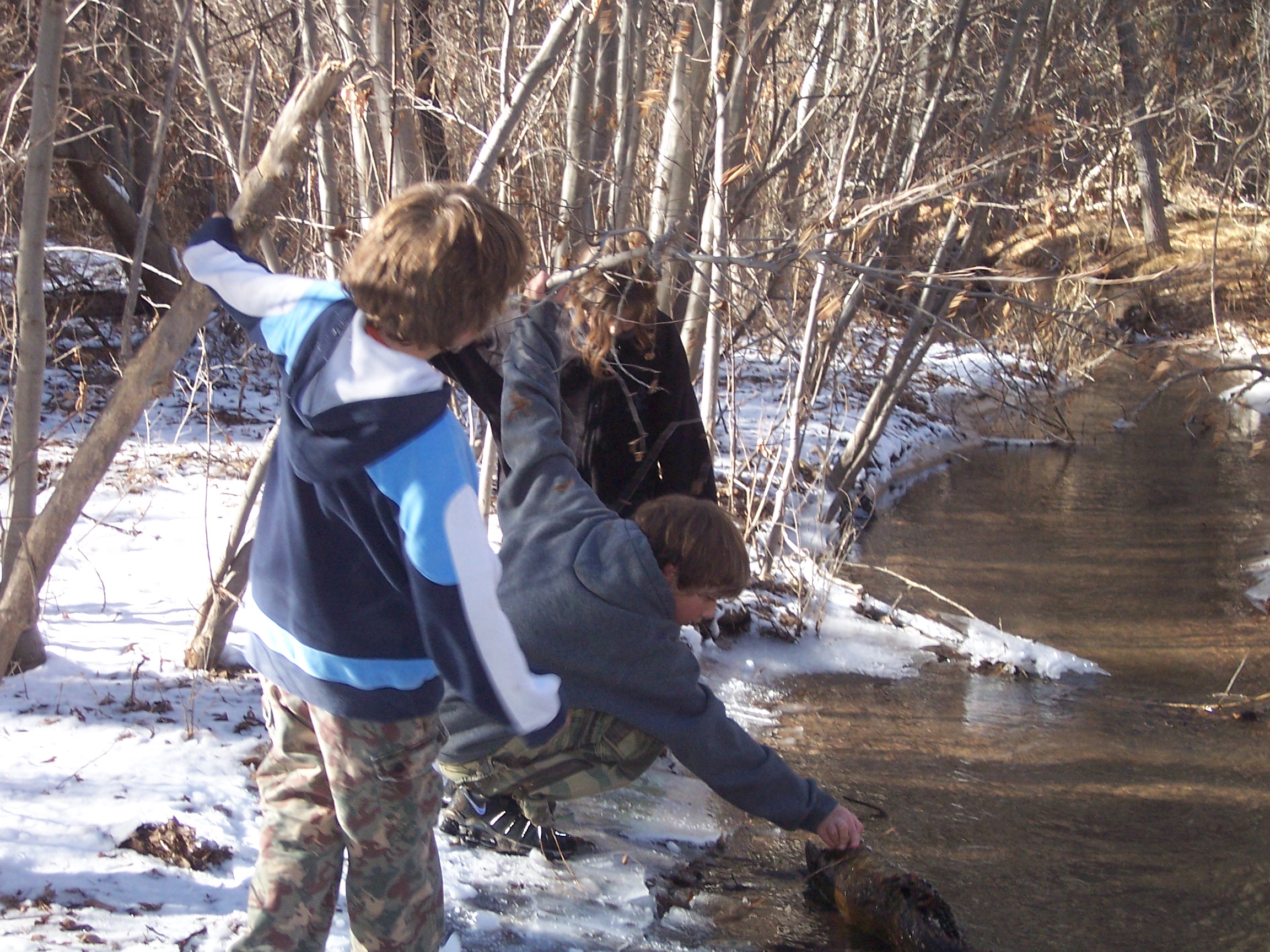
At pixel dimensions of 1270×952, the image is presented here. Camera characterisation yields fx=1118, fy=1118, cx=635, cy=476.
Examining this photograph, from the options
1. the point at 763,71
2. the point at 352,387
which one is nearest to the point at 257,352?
the point at 763,71

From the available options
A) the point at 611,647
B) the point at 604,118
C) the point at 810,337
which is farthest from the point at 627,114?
the point at 611,647

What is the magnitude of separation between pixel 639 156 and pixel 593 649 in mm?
3919

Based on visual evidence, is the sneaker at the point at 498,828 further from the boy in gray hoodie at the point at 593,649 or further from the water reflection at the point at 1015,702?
the water reflection at the point at 1015,702

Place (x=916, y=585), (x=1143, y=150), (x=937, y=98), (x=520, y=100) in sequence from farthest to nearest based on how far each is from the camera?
(x=1143, y=150), (x=916, y=585), (x=937, y=98), (x=520, y=100)

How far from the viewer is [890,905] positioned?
99.0 inches

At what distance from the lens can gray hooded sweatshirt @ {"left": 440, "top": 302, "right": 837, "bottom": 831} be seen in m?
2.47

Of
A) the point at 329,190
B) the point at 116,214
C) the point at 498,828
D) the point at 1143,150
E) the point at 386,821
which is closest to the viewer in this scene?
the point at 386,821

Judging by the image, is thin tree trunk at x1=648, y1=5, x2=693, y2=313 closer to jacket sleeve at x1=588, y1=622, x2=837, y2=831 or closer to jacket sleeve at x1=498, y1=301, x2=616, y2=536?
jacket sleeve at x1=498, y1=301, x2=616, y2=536

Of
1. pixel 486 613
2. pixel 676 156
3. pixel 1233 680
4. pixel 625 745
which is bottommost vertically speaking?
pixel 1233 680

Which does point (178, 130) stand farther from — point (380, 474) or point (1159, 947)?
point (1159, 947)

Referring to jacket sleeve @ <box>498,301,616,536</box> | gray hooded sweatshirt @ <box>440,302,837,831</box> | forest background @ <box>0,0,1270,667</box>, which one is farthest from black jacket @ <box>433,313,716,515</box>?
gray hooded sweatshirt @ <box>440,302,837,831</box>

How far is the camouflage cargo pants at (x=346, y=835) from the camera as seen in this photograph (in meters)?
1.84

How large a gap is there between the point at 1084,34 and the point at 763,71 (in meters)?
2.90

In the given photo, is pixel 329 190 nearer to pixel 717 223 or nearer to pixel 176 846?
pixel 717 223
